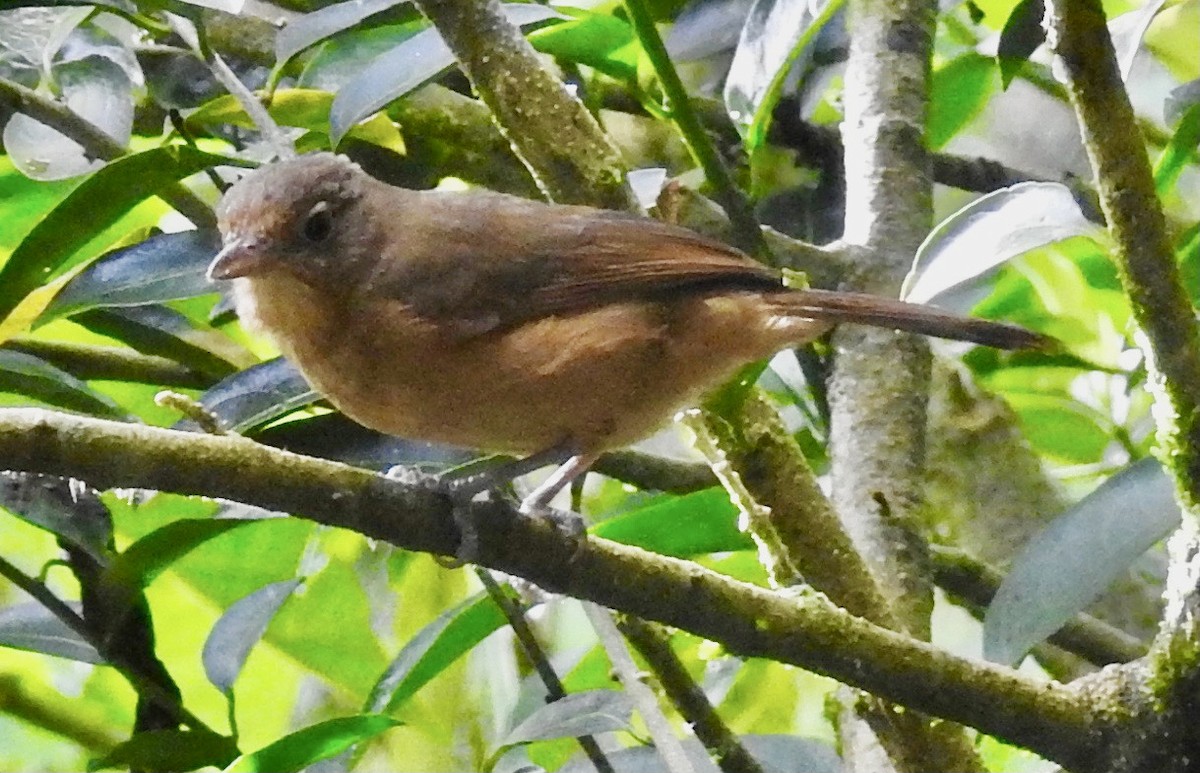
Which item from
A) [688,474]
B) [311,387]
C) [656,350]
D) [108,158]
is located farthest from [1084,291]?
[108,158]

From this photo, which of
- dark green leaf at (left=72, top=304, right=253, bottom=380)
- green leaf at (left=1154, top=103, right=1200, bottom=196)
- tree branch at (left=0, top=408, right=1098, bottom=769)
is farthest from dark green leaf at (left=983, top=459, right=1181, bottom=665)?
dark green leaf at (left=72, top=304, right=253, bottom=380)

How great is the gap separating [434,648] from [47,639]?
0.50 m

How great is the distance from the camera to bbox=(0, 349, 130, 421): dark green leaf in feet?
5.34

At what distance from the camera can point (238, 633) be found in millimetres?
1803

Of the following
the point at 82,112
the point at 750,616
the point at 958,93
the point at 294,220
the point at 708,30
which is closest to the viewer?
the point at 750,616

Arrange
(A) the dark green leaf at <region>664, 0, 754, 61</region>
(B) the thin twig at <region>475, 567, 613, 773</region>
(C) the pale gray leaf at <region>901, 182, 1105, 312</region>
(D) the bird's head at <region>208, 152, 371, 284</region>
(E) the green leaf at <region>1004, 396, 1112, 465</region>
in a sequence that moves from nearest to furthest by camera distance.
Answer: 1. (C) the pale gray leaf at <region>901, 182, 1105, 312</region>
2. (D) the bird's head at <region>208, 152, 371, 284</region>
3. (B) the thin twig at <region>475, 567, 613, 773</region>
4. (A) the dark green leaf at <region>664, 0, 754, 61</region>
5. (E) the green leaf at <region>1004, 396, 1112, 465</region>

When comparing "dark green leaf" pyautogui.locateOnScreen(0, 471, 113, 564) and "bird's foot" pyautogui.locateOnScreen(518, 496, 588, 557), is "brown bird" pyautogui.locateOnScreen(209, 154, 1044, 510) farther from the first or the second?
"dark green leaf" pyautogui.locateOnScreen(0, 471, 113, 564)

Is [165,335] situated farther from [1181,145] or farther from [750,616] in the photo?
[1181,145]

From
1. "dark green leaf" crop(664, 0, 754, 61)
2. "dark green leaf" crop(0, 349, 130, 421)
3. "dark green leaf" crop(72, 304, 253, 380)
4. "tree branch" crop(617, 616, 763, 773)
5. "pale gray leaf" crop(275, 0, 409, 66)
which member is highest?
"dark green leaf" crop(664, 0, 754, 61)

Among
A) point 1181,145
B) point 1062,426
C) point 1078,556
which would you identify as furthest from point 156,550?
point 1062,426

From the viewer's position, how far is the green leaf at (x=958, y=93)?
2.43 m

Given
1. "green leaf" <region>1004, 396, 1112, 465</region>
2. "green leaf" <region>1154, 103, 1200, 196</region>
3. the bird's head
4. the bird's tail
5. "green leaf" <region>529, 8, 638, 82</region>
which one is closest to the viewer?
the bird's tail

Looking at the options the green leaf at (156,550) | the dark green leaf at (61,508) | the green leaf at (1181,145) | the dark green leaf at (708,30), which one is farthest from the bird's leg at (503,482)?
the green leaf at (1181,145)

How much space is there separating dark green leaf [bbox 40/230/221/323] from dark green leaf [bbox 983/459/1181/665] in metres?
1.07
